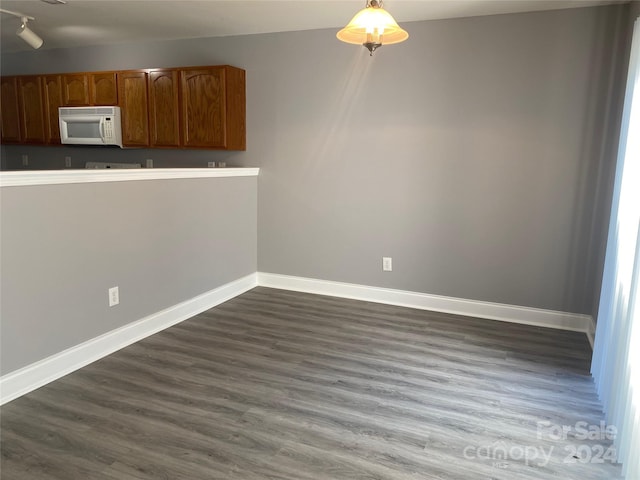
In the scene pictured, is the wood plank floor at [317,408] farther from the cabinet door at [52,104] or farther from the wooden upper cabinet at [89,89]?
the cabinet door at [52,104]

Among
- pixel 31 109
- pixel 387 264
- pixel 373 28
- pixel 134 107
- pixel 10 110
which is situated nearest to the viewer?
pixel 373 28

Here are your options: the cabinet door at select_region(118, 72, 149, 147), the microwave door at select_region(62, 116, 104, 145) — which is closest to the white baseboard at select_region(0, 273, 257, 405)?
the cabinet door at select_region(118, 72, 149, 147)

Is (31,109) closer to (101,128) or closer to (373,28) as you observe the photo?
(101,128)

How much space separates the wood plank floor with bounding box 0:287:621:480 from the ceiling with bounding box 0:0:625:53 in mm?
2494

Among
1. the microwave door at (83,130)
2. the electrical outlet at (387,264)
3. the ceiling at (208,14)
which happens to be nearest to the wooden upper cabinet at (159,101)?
the microwave door at (83,130)

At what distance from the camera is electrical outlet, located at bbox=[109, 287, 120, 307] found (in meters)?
3.12

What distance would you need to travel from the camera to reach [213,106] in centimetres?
441

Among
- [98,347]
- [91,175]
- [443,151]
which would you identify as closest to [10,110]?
[91,175]

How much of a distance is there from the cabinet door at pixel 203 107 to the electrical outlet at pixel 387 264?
6.16 ft

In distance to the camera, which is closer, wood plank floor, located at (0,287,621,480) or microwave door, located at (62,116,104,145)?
wood plank floor, located at (0,287,621,480)

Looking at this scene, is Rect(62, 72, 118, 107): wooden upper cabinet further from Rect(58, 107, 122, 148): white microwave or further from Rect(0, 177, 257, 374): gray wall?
Rect(0, 177, 257, 374): gray wall

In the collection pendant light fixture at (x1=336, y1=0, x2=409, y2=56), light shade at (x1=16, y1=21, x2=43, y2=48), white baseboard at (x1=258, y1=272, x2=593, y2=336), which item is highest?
light shade at (x1=16, y1=21, x2=43, y2=48)

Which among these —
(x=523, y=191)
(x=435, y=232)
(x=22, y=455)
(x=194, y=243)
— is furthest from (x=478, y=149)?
(x=22, y=455)

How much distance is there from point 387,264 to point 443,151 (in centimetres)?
113
